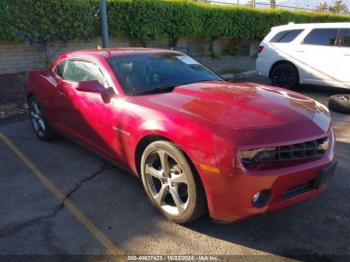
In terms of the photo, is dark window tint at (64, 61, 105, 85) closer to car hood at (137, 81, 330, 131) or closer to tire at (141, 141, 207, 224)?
car hood at (137, 81, 330, 131)

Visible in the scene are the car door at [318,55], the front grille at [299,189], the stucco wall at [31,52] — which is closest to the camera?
the front grille at [299,189]

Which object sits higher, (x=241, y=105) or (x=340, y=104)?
(x=241, y=105)

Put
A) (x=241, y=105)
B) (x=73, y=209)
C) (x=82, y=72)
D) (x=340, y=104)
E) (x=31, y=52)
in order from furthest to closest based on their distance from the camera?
(x=31, y=52), (x=340, y=104), (x=82, y=72), (x=73, y=209), (x=241, y=105)

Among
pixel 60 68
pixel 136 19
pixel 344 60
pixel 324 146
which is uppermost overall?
pixel 136 19

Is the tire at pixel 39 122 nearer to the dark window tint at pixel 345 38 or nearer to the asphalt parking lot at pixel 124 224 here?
the asphalt parking lot at pixel 124 224

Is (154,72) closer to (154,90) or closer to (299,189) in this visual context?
(154,90)

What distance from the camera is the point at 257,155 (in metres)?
2.60

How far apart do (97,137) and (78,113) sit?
455 mm

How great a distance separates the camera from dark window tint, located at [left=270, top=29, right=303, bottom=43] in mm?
8953

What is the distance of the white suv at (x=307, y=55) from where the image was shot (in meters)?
8.12

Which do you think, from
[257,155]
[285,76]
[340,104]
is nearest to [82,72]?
[257,155]

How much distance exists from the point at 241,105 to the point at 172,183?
90 cm

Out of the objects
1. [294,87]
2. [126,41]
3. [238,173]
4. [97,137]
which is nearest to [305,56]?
[294,87]

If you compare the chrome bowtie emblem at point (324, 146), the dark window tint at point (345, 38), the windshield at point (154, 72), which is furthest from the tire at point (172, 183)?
the dark window tint at point (345, 38)
